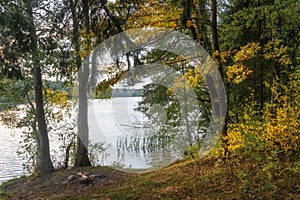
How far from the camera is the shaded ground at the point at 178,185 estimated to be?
3809 mm

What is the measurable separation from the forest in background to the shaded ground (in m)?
0.20

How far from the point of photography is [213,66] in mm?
4902

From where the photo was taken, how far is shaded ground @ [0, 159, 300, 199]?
12.5 feet

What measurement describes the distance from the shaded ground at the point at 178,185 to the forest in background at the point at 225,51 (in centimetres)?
20

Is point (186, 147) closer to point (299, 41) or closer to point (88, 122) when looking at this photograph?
point (88, 122)

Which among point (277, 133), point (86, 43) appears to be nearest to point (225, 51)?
point (277, 133)

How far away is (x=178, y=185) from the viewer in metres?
4.77

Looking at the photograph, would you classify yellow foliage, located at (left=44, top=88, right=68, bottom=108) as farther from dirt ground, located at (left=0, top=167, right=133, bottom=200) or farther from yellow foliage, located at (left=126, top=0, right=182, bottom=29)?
yellow foliage, located at (left=126, top=0, right=182, bottom=29)

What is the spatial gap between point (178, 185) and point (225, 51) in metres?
2.64

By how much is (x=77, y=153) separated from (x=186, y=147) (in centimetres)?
310

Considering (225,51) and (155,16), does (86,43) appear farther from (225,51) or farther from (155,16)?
(225,51)

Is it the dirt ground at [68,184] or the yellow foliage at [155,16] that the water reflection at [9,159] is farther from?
the yellow foliage at [155,16]

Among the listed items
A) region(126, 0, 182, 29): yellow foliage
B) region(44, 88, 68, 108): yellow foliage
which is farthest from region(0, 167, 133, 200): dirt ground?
region(126, 0, 182, 29): yellow foliage

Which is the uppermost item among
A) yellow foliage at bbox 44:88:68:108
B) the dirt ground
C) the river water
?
yellow foliage at bbox 44:88:68:108
